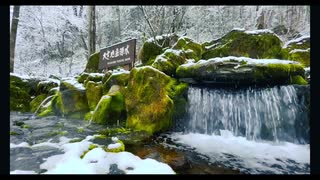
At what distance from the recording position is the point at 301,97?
22.4ft

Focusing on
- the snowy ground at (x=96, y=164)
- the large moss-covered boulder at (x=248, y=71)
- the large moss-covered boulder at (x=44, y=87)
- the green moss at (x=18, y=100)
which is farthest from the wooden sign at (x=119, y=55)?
the snowy ground at (x=96, y=164)

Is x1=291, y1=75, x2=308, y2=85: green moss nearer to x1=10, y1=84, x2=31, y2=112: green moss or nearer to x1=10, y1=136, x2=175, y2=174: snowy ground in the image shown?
x1=10, y1=136, x2=175, y2=174: snowy ground

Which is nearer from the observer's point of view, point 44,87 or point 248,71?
point 248,71

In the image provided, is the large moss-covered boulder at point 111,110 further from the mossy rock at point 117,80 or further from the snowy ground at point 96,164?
the snowy ground at point 96,164

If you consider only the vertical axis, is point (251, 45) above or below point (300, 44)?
below

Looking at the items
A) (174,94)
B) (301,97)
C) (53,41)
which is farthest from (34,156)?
(53,41)

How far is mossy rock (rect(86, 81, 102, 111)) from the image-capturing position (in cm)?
913

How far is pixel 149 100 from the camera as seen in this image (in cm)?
696

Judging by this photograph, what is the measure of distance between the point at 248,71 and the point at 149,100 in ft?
9.17

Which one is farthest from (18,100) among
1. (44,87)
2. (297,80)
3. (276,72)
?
(297,80)

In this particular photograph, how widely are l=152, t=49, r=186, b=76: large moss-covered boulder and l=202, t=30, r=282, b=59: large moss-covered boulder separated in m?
1.83

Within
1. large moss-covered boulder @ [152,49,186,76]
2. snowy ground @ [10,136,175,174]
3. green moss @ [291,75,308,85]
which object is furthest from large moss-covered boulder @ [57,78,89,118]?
green moss @ [291,75,308,85]

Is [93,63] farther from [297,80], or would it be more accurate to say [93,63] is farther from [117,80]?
[297,80]

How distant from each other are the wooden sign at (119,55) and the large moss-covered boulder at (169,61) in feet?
3.35
